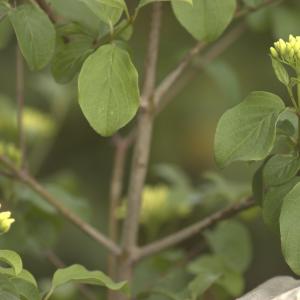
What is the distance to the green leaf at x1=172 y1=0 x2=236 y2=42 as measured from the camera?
4.17 feet

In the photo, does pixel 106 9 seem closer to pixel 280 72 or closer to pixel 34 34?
pixel 34 34

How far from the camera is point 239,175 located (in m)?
3.51

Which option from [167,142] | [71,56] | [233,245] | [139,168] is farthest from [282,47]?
[167,142]

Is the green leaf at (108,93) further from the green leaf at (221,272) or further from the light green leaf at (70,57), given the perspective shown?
the green leaf at (221,272)

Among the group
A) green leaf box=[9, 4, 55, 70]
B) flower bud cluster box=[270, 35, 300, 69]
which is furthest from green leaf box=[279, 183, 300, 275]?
green leaf box=[9, 4, 55, 70]

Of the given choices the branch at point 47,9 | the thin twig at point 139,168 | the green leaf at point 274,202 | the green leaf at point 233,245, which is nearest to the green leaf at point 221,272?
the green leaf at point 233,245

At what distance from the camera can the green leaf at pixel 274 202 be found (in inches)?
48.8

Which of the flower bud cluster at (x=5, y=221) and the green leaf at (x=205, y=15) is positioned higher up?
the green leaf at (x=205, y=15)

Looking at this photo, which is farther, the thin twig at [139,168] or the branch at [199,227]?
the thin twig at [139,168]

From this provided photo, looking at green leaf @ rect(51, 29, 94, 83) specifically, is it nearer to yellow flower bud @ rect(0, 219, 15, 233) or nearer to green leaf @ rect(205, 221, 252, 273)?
yellow flower bud @ rect(0, 219, 15, 233)

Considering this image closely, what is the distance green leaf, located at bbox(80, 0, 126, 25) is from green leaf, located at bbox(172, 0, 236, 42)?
89 mm

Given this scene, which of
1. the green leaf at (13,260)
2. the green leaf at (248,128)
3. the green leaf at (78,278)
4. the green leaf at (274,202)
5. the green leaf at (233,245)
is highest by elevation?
the green leaf at (248,128)

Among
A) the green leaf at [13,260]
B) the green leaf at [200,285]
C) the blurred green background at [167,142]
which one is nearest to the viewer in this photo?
the green leaf at [13,260]

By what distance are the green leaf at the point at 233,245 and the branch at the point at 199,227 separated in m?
0.17
